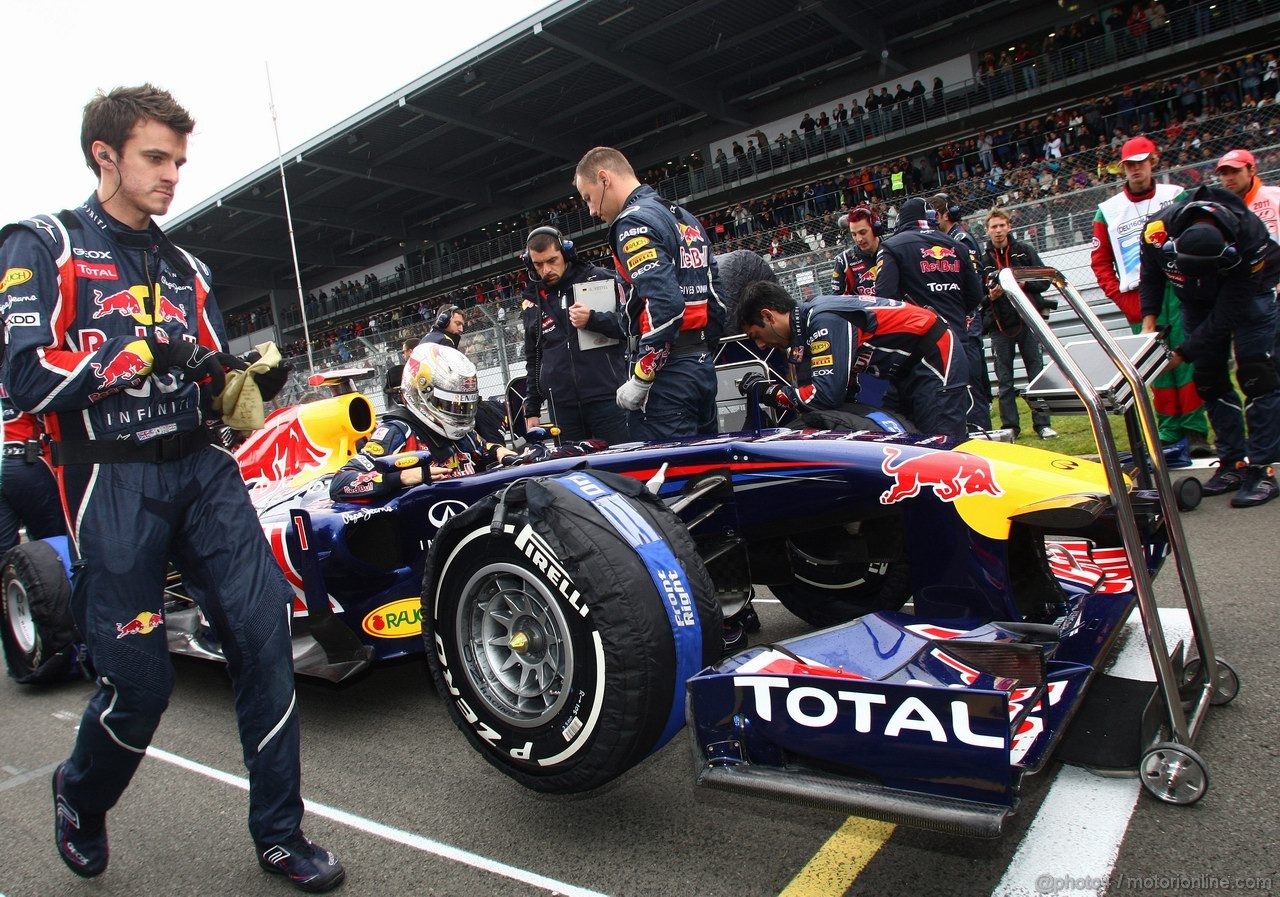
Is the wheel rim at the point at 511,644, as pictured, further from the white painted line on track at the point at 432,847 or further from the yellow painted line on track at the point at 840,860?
the yellow painted line on track at the point at 840,860

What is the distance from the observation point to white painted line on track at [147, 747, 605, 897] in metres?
2.21

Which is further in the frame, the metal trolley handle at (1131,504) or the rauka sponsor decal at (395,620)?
the rauka sponsor decal at (395,620)

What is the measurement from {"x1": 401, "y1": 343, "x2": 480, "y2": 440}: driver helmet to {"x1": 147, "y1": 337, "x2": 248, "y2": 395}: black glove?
58.9 inches

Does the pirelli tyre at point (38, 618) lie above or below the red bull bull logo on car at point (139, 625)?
below

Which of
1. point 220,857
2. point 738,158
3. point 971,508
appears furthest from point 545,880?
point 738,158

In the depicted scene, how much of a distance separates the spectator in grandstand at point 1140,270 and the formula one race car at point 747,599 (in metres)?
2.88

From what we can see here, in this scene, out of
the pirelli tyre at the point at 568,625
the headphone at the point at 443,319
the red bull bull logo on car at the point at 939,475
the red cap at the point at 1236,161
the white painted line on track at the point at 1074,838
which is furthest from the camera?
the headphone at the point at 443,319

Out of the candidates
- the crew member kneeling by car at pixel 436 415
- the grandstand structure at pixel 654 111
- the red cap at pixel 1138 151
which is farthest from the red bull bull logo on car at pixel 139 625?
the grandstand structure at pixel 654 111

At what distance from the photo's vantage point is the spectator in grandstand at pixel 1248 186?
223 inches

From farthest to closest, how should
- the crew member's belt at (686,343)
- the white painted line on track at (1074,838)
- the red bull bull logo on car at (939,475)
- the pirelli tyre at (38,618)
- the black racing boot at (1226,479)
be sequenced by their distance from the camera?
the black racing boot at (1226,479), the pirelli tyre at (38,618), the crew member's belt at (686,343), the red bull bull logo on car at (939,475), the white painted line on track at (1074,838)

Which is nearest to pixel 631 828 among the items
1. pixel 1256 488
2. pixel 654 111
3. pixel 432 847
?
pixel 432 847

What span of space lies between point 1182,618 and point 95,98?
4.01 metres

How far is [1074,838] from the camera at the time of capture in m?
2.06

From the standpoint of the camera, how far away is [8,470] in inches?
209
